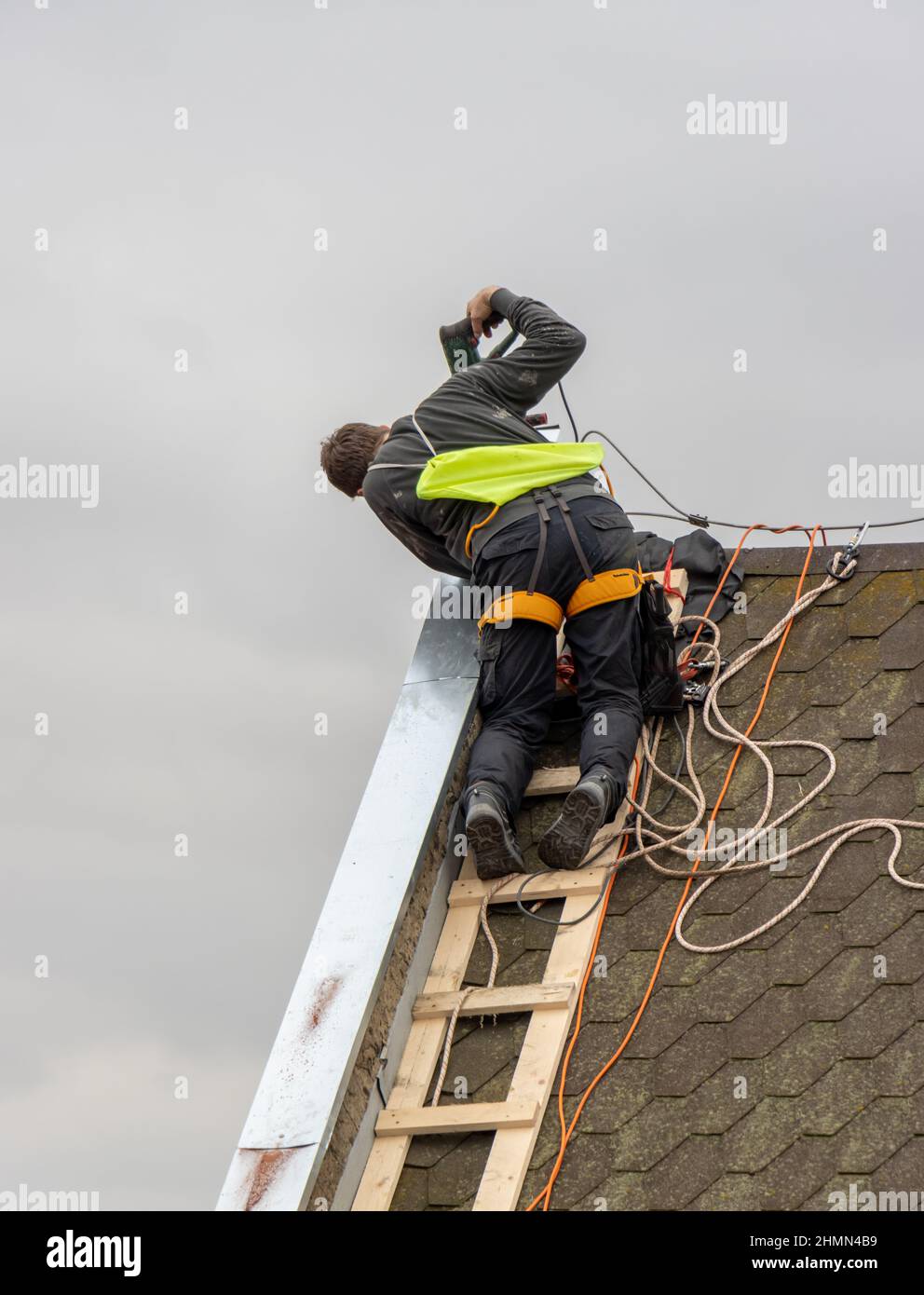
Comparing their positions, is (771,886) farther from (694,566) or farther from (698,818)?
(694,566)

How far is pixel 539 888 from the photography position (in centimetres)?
468

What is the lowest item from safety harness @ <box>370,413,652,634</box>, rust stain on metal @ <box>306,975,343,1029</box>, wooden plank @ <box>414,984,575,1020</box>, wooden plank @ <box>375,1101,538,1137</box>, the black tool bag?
wooden plank @ <box>375,1101,538,1137</box>

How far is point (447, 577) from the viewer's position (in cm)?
572

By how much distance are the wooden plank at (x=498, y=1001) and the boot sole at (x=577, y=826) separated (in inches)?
16.0

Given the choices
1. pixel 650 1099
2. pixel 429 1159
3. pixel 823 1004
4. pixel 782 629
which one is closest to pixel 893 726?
pixel 782 629

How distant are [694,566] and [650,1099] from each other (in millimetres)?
2230

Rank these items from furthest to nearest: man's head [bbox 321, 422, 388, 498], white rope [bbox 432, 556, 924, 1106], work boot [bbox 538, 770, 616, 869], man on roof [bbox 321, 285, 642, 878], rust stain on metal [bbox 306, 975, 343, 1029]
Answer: man's head [bbox 321, 422, 388, 498]
man on roof [bbox 321, 285, 642, 878]
work boot [bbox 538, 770, 616, 869]
white rope [bbox 432, 556, 924, 1106]
rust stain on metal [bbox 306, 975, 343, 1029]

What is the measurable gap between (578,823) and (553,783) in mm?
454

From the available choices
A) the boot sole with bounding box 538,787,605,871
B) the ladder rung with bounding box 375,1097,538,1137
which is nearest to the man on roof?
the boot sole with bounding box 538,787,605,871

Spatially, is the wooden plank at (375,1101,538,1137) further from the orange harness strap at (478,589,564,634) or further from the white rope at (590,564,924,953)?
the orange harness strap at (478,589,564,634)

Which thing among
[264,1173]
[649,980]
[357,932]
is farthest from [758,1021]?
[264,1173]

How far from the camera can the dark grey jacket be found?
5.39 metres

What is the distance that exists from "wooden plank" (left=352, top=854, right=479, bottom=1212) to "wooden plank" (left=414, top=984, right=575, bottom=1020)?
0.11ft
